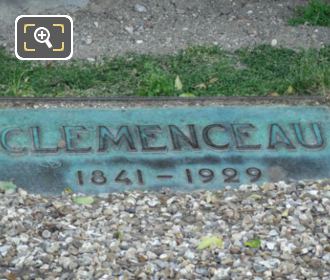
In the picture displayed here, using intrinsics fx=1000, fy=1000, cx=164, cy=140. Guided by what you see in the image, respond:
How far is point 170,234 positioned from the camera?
515 cm

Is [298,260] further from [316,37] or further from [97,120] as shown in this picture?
[316,37]

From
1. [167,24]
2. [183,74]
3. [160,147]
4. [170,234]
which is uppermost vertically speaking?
[167,24]

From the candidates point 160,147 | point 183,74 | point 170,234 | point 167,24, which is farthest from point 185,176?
point 167,24

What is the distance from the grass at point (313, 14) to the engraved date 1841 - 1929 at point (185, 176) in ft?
8.68

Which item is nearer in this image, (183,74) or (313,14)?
(183,74)

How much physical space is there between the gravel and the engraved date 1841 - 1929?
0.15 metres

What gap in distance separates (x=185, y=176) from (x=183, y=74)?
65.8 inches

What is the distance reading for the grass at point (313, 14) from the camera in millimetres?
8242

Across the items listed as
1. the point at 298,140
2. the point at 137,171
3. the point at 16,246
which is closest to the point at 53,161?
the point at 137,171

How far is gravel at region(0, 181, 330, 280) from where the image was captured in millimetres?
4844

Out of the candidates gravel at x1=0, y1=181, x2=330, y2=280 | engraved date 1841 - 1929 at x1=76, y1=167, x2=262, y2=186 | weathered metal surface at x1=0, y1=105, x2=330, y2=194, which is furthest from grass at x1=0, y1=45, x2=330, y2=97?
gravel at x1=0, y1=181, x2=330, y2=280

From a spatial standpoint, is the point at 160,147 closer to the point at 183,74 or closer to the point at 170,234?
the point at 170,234

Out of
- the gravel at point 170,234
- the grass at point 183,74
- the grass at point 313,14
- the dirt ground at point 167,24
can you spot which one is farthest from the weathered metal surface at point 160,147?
the grass at point 313,14

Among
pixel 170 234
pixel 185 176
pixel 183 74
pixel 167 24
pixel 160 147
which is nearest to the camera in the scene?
pixel 170 234
